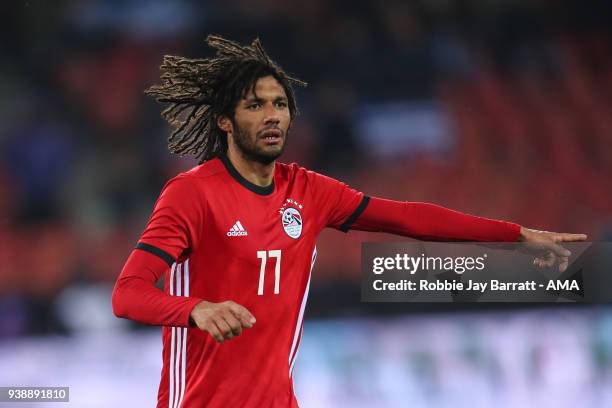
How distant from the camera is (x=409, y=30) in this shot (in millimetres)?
5934

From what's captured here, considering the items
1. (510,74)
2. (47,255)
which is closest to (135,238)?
(47,255)

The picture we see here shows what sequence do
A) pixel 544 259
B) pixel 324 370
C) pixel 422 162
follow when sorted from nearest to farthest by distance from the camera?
pixel 544 259, pixel 324 370, pixel 422 162

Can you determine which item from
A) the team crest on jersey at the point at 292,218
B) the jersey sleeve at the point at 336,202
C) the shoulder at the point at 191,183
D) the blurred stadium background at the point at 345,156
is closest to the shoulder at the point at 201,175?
the shoulder at the point at 191,183

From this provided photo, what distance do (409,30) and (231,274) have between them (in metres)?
3.75

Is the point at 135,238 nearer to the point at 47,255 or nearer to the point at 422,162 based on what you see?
the point at 47,255

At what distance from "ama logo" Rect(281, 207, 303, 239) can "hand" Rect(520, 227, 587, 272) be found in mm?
784

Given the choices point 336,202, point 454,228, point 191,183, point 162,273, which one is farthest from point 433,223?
point 162,273

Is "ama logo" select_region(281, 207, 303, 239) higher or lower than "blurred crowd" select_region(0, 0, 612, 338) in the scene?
lower

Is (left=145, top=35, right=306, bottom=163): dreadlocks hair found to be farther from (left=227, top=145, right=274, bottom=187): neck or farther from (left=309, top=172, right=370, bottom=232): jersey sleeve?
(left=309, top=172, right=370, bottom=232): jersey sleeve

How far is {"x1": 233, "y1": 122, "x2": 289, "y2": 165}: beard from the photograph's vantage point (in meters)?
2.70

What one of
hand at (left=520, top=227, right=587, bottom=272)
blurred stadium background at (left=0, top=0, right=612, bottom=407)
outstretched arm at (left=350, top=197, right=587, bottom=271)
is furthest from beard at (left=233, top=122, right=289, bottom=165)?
blurred stadium background at (left=0, top=0, right=612, bottom=407)

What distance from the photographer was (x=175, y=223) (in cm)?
243

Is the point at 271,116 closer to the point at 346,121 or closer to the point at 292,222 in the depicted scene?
the point at 292,222

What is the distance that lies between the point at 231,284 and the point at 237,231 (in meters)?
0.16
